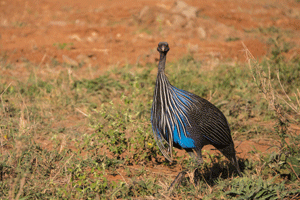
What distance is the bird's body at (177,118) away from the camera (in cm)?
321

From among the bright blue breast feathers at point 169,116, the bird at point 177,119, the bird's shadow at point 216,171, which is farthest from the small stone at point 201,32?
the bright blue breast feathers at point 169,116

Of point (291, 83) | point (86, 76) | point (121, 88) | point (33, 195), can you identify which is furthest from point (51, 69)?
point (291, 83)

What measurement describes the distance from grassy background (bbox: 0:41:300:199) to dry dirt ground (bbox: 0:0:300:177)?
2.24 feet

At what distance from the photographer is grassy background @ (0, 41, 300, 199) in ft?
10.8

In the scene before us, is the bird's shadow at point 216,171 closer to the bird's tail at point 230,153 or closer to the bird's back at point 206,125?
the bird's tail at point 230,153

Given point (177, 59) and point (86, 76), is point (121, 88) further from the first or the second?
point (177, 59)

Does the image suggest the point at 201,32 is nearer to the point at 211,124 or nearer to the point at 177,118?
the point at 211,124

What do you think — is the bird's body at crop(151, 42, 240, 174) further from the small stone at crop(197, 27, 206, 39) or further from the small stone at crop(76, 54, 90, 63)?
the small stone at crop(197, 27, 206, 39)

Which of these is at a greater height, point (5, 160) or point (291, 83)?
point (291, 83)

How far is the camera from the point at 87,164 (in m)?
3.77

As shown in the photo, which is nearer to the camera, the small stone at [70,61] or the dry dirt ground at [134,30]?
the small stone at [70,61]

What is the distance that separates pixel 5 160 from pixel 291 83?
4607mm

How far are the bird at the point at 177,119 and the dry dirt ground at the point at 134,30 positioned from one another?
137cm

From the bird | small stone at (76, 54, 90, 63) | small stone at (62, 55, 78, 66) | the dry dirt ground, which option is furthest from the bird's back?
small stone at (76, 54, 90, 63)
